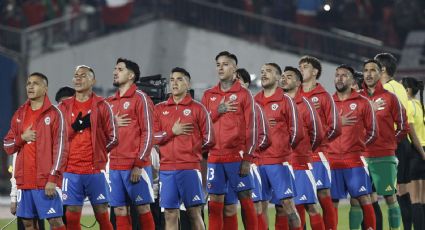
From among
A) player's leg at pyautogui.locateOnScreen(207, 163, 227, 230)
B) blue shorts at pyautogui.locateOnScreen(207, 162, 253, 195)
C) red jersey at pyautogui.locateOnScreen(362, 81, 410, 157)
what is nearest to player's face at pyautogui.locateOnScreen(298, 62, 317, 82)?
red jersey at pyautogui.locateOnScreen(362, 81, 410, 157)

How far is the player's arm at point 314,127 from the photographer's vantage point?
43.8 feet

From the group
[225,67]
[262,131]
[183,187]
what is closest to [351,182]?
[262,131]

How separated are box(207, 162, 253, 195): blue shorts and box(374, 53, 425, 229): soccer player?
255 centimetres

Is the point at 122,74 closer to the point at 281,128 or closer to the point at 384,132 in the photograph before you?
the point at 281,128

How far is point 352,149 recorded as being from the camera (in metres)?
13.7

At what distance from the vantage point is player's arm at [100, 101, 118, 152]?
475 inches

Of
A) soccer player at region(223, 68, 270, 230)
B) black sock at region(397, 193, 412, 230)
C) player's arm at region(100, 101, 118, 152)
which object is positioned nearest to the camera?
player's arm at region(100, 101, 118, 152)

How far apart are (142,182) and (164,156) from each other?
372mm

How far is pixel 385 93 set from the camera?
46.5ft

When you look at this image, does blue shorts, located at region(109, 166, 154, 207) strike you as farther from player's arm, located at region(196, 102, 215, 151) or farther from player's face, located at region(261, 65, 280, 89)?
player's face, located at region(261, 65, 280, 89)

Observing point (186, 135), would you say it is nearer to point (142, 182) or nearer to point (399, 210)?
point (142, 182)

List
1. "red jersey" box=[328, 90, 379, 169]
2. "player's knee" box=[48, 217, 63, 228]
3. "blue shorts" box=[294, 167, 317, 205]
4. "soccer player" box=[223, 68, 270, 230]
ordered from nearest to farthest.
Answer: "player's knee" box=[48, 217, 63, 228] < "soccer player" box=[223, 68, 270, 230] < "blue shorts" box=[294, 167, 317, 205] < "red jersey" box=[328, 90, 379, 169]

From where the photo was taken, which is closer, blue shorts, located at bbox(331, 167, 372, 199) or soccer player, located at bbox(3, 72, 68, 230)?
soccer player, located at bbox(3, 72, 68, 230)

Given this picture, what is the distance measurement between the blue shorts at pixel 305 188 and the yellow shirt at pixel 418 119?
221 cm
